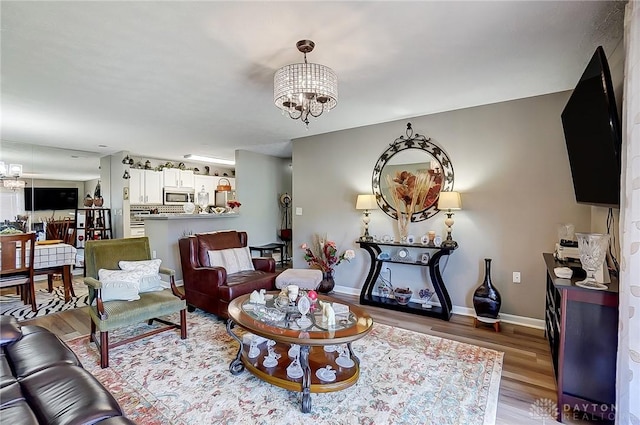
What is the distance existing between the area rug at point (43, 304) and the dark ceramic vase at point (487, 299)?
4.94 metres

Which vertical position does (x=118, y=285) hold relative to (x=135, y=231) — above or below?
below

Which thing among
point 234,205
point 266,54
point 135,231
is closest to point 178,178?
point 135,231

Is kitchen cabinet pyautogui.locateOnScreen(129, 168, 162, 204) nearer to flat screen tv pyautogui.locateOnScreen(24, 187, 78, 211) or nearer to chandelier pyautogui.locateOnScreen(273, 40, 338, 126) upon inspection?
flat screen tv pyautogui.locateOnScreen(24, 187, 78, 211)

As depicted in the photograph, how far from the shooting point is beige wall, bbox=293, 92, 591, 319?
10.4ft

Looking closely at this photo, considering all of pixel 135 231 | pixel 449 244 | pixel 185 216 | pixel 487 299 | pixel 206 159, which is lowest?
pixel 487 299

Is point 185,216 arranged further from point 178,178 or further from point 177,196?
point 178,178

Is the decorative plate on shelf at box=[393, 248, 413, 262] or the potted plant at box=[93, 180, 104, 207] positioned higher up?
the potted plant at box=[93, 180, 104, 207]

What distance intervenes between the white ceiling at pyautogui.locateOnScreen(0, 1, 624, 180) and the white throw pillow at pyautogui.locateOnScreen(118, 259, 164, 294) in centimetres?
173

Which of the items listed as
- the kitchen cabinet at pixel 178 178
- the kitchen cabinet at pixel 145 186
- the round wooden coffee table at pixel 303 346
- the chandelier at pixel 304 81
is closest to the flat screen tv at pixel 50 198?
the kitchen cabinet at pixel 145 186

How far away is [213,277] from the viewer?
331 cm

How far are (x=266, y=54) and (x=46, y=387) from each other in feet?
7.78

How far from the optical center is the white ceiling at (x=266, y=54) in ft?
5.94

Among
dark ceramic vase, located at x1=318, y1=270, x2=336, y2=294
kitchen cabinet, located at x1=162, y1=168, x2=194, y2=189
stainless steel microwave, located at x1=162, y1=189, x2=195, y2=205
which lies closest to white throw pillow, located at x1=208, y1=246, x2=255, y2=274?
dark ceramic vase, located at x1=318, y1=270, x2=336, y2=294

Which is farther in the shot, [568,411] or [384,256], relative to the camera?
[384,256]
